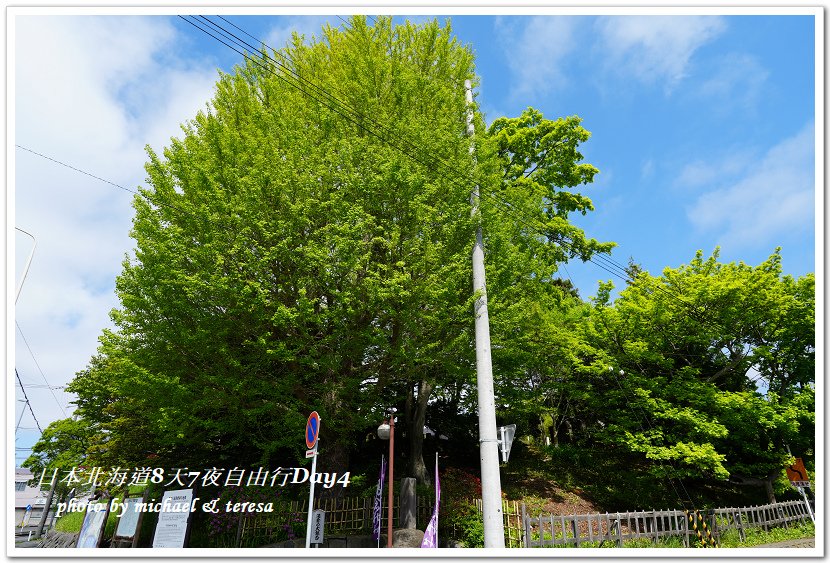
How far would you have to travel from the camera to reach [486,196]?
36.4 feet

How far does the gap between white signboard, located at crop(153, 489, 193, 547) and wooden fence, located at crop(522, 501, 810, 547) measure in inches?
280

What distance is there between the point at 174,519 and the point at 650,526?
10.9 metres

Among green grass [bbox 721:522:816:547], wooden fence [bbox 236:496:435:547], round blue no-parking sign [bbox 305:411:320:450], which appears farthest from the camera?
green grass [bbox 721:522:816:547]

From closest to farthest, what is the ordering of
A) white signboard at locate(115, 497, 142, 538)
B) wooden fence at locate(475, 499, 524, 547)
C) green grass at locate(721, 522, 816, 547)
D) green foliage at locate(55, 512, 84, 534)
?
wooden fence at locate(475, 499, 524, 547) < white signboard at locate(115, 497, 142, 538) < green grass at locate(721, 522, 816, 547) < green foliage at locate(55, 512, 84, 534)

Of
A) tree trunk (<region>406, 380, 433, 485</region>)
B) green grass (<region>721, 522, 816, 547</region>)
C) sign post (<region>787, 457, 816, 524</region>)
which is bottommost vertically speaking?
green grass (<region>721, 522, 816, 547</region>)

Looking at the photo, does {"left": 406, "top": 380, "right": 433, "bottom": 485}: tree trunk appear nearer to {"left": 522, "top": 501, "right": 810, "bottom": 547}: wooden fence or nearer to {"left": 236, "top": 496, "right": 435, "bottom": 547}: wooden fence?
{"left": 236, "top": 496, "right": 435, "bottom": 547}: wooden fence

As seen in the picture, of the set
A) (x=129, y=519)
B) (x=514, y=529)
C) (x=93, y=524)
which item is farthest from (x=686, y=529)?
(x=93, y=524)

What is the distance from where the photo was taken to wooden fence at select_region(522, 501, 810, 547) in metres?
9.63

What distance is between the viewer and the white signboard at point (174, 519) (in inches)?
365

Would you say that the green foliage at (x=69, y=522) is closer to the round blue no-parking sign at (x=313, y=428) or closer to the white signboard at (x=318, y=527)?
the white signboard at (x=318, y=527)

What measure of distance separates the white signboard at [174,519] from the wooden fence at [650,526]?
7.11 m

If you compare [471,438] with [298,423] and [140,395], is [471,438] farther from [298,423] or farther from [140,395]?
[140,395]

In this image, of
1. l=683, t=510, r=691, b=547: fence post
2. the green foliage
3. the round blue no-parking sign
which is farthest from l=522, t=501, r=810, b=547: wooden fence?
the green foliage

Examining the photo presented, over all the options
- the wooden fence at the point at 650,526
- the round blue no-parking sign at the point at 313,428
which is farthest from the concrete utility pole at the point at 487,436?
the wooden fence at the point at 650,526
